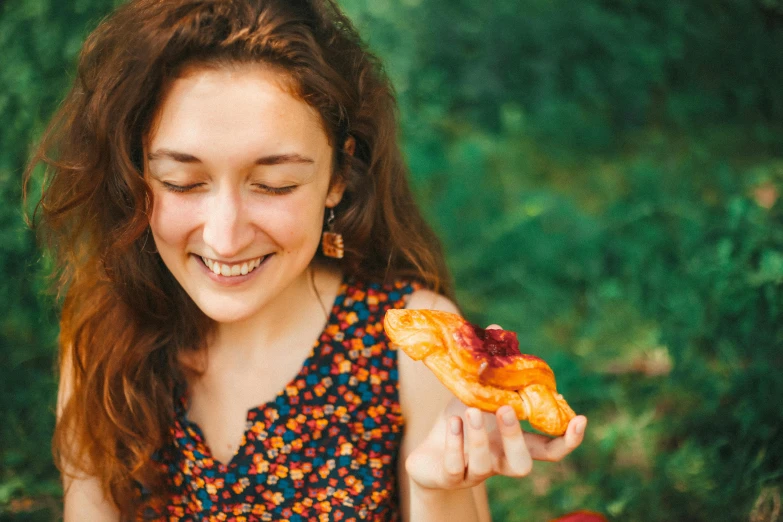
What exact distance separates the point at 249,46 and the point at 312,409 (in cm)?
111

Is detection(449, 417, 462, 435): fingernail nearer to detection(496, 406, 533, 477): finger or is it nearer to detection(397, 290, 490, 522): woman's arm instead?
detection(496, 406, 533, 477): finger

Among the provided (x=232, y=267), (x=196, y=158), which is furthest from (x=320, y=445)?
(x=196, y=158)

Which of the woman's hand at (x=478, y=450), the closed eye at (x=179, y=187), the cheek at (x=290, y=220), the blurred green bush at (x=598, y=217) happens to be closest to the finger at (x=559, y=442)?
the woman's hand at (x=478, y=450)

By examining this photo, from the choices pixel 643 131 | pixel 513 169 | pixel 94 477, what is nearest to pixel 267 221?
pixel 94 477

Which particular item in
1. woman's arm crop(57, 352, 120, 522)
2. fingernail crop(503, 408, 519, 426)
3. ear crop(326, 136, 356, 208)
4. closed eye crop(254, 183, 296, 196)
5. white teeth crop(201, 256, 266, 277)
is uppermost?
ear crop(326, 136, 356, 208)

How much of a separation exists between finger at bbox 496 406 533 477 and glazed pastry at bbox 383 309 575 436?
71 millimetres

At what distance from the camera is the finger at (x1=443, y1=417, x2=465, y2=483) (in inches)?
66.0

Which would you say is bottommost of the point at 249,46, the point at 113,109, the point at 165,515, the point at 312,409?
the point at 165,515

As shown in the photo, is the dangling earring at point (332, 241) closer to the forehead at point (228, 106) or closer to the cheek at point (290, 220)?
the cheek at point (290, 220)

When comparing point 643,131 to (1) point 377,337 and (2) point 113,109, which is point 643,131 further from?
(2) point 113,109

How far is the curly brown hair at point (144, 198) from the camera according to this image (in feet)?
6.30

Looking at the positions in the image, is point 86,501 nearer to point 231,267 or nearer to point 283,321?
point 283,321

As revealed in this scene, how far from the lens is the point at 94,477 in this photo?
2441mm

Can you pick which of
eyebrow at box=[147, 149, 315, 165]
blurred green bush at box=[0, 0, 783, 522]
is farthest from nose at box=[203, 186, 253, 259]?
blurred green bush at box=[0, 0, 783, 522]
